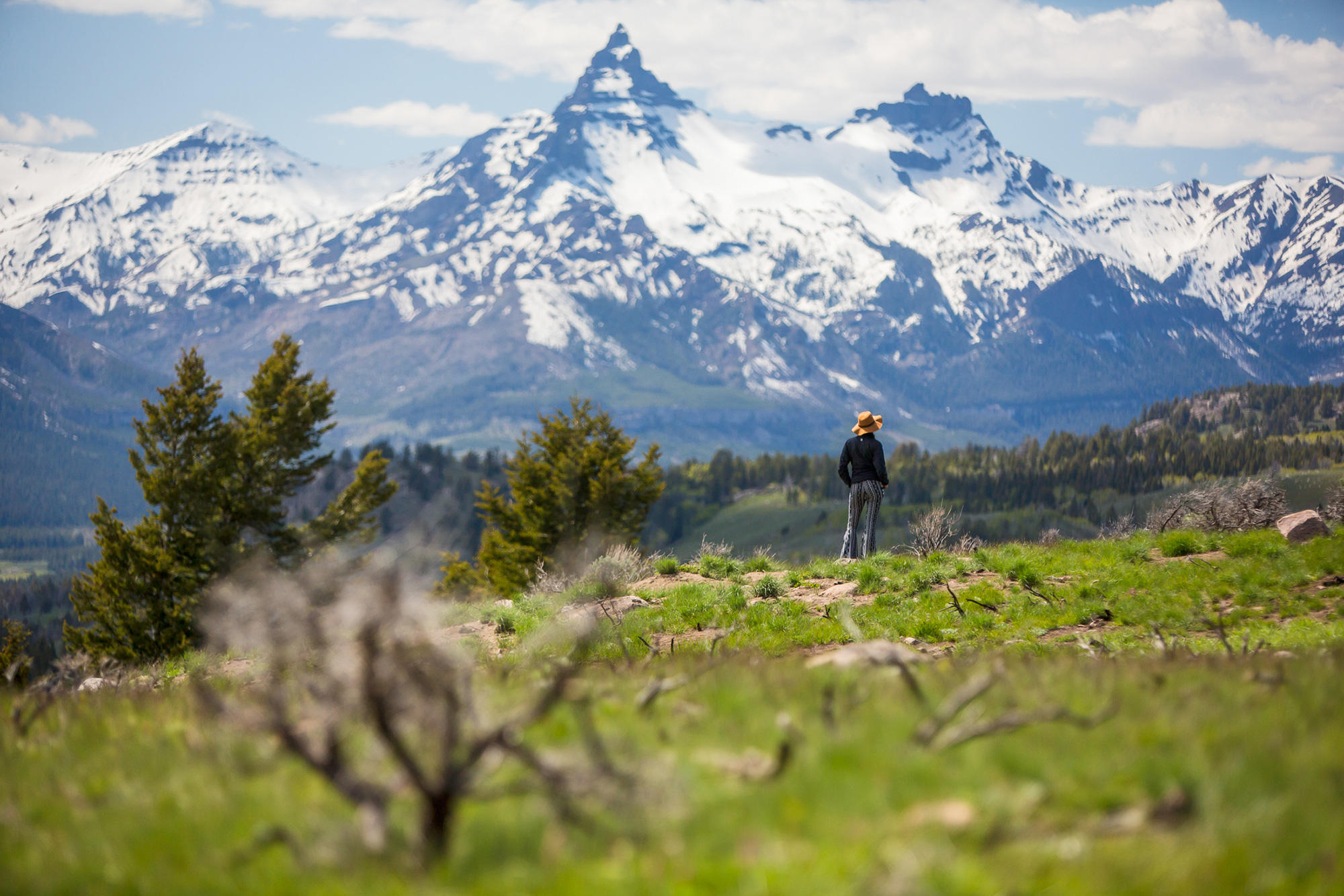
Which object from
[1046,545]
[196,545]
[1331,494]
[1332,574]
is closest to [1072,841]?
[1332,574]

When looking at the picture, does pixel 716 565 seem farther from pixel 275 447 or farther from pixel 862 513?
pixel 275 447

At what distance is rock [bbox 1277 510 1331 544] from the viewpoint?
15.9m

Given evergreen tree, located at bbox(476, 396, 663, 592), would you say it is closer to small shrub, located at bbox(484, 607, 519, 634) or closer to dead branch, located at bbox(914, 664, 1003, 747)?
small shrub, located at bbox(484, 607, 519, 634)

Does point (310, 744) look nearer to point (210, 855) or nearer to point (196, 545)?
point (210, 855)

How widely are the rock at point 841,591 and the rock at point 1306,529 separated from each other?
713 centimetres

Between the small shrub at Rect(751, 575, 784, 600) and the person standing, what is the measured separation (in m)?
3.97

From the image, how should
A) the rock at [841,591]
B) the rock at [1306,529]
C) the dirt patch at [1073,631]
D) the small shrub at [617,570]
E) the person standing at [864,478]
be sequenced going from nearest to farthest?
the dirt patch at [1073,631]
the rock at [1306,529]
the rock at [841,591]
the small shrub at [617,570]
the person standing at [864,478]

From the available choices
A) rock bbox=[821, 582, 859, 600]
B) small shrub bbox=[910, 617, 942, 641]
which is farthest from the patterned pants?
small shrub bbox=[910, 617, 942, 641]

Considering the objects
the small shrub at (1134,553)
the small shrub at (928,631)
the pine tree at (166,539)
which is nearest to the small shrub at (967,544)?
the small shrub at (1134,553)

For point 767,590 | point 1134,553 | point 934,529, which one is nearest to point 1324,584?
point 1134,553

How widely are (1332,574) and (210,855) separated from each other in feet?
51.1

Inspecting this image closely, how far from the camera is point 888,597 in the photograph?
1552 cm

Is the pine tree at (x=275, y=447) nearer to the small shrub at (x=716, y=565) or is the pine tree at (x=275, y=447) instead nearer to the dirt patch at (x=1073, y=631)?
the small shrub at (x=716, y=565)

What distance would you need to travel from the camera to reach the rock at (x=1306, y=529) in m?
15.9
